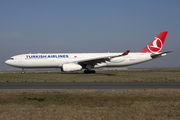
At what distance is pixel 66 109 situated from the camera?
8531 mm

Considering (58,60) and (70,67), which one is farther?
(58,60)

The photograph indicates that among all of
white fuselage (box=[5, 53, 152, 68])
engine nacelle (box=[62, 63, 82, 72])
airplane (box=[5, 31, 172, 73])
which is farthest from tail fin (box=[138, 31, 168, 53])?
engine nacelle (box=[62, 63, 82, 72])

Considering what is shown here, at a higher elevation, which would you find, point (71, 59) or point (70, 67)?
point (71, 59)

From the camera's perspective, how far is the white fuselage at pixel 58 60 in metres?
35.0

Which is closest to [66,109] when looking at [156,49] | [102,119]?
[102,119]

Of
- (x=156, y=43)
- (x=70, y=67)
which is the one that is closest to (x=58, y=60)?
(x=70, y=67)

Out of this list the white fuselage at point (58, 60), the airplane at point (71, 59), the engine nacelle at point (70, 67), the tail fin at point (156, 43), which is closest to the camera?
the engine nacelle at point (70, 67)

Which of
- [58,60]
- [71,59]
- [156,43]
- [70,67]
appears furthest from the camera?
[156,43]

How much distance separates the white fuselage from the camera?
115ft

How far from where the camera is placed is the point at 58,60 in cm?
3491

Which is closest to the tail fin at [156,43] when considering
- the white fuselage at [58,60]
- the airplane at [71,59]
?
the airplane at [71,59]

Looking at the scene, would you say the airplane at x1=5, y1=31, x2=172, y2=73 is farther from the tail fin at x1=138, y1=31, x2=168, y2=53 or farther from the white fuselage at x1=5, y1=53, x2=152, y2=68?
the tail fin at x1=138, y1=31, x2=168, y2=53

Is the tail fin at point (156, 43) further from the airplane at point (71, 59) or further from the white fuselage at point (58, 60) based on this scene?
the white fuselage at point (58, 60)

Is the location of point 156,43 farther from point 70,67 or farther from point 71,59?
point 70,67
